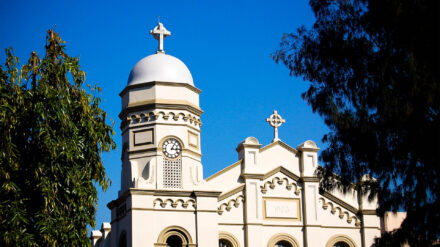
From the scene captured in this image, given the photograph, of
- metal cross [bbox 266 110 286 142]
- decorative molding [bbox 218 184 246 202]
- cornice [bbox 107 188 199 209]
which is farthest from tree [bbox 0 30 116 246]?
metal cross [bbox 266 110 286 142]

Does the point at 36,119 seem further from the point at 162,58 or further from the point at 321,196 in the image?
the point at 321,196

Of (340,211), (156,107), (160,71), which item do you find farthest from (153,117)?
(340,211)

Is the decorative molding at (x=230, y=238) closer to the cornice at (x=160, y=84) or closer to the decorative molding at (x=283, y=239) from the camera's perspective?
the decorative molding at (x=283, y=239)

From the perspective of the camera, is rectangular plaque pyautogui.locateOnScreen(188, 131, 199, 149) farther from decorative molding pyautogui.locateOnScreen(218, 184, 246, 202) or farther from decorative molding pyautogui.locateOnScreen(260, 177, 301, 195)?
decorative molding pyautogui.locateOnScreen(260, 177, 301, 195)

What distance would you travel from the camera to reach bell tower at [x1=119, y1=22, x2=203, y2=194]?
29250mm

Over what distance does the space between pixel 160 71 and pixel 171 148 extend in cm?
327

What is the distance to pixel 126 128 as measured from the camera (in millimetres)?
30297

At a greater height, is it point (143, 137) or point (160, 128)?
point (160, 128)

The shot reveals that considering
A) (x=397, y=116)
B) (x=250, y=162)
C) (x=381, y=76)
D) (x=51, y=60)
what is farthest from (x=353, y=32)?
(x=250, y=162)

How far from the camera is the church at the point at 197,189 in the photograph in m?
28.5

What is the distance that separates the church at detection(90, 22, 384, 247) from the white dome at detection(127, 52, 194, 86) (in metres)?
0.04

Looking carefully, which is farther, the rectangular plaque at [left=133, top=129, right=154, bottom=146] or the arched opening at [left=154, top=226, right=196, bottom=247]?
the rectangular plaque at [left=133, top=129, right=154, bottom=146]

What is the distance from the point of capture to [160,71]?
30.5 meters

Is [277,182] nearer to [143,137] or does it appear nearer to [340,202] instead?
[340,202]
